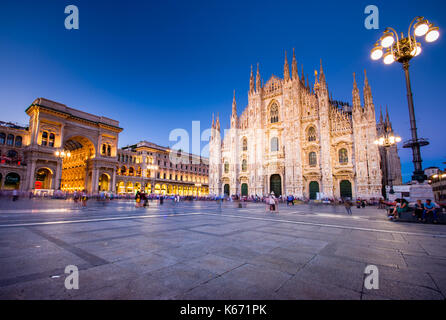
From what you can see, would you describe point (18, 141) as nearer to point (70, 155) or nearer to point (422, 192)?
point (70, 155)

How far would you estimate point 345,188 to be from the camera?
91.7 feet

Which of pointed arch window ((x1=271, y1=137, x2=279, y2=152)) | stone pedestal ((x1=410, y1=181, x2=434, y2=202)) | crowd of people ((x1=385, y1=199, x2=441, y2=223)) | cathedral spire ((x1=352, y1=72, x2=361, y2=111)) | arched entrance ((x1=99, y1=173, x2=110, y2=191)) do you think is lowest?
crowd of people ((x1=385, y1=199, x2=441, y2=223))

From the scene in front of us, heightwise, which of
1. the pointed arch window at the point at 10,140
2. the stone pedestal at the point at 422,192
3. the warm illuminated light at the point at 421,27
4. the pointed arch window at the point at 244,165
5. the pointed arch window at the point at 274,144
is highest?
the pointed arch window at the point at 10,140

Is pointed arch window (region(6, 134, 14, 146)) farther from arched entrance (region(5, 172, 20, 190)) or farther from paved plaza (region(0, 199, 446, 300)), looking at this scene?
paved plaza (region(0, 199, 446, 300))

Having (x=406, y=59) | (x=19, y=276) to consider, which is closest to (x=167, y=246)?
(x=19, y=276)

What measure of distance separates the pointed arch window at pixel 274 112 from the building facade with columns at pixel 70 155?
23031 millimetres

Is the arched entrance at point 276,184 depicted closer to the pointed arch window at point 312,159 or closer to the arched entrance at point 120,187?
the pointed arch window at point 312,159

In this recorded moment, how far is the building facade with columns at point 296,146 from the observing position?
88.2ft

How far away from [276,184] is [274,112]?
1322 cm

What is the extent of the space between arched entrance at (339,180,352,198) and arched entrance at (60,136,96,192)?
144ft

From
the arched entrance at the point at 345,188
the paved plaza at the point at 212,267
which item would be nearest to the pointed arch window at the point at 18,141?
the paved plaza at the point at 212,267

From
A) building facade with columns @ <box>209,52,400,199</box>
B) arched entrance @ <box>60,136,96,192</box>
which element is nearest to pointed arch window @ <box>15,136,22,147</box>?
arched entrance @ <box>60,136,96,192</box>

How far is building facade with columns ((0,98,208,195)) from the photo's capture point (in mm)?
32812
